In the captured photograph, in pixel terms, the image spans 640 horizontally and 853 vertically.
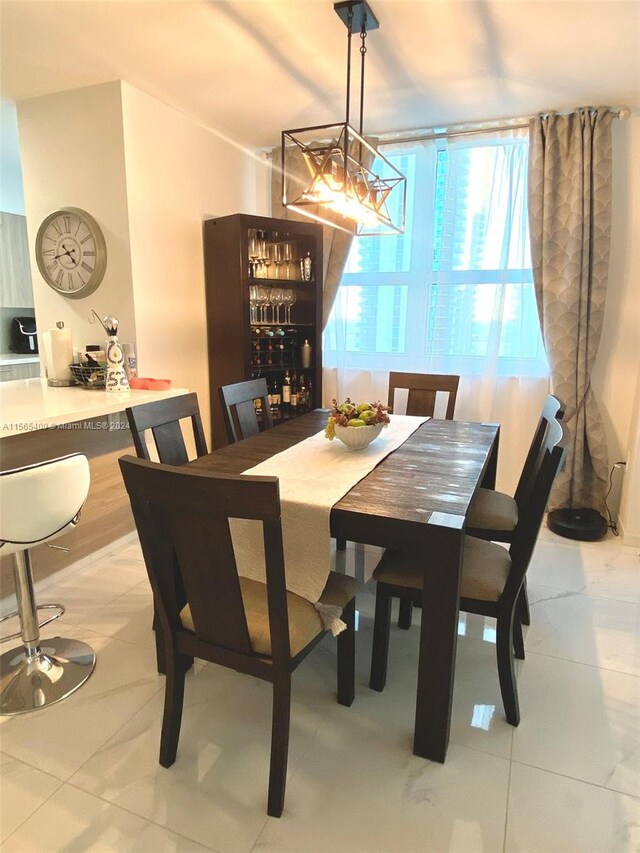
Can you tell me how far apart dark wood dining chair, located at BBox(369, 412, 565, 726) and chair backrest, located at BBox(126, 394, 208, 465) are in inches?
37.6

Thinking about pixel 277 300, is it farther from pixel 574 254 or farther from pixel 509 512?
pixel 509 512

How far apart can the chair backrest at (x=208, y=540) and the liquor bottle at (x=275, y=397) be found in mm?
2320

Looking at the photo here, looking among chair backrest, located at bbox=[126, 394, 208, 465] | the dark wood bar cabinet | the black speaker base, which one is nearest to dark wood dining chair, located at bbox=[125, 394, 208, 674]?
chair backrest, located at bbox=[126, 394, 208, 465]

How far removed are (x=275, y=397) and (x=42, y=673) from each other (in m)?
2.31

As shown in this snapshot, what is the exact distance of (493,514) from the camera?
2221 mm

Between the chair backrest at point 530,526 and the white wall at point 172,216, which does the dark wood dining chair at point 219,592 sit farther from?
the white wall at point 172,216

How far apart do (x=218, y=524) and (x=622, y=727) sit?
152 cm

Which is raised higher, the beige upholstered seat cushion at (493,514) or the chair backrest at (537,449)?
the chair backrest at (537,449)

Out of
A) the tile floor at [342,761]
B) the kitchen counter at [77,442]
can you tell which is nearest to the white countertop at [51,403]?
the kitchen counter at [77,442]

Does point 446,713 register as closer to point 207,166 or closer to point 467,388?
point 467,388

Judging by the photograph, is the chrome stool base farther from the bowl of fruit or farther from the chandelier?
the chandelier

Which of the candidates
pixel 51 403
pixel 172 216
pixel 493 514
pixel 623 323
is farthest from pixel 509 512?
pixel 172 216

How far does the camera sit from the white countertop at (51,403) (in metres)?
1.95

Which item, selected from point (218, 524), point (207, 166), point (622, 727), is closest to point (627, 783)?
point (622, 727)
